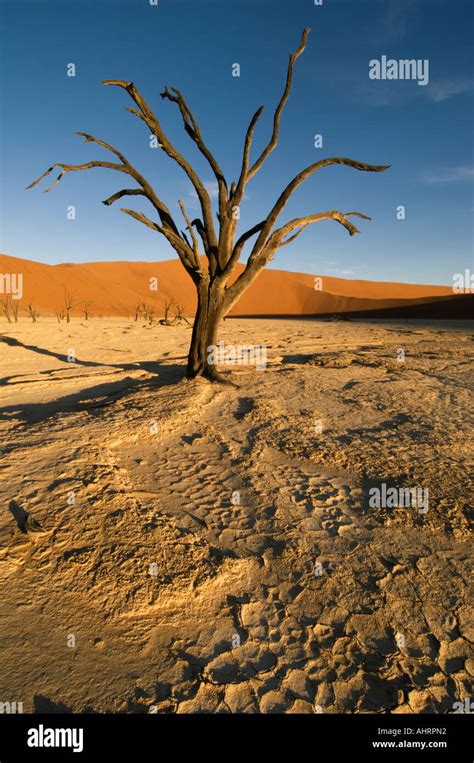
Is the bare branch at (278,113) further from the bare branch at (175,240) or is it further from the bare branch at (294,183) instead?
the bare branch at (175,240)

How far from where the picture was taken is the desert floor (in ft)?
5.01

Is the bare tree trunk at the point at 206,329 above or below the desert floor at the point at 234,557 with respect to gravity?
above

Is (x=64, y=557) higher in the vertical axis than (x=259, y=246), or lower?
lower

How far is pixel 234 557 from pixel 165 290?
42519 mm

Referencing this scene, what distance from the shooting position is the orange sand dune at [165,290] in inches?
1180

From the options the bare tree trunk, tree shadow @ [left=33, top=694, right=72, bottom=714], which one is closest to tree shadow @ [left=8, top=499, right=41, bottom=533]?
tree shadow @ [left=33, top=694, right=72, bottom=714]

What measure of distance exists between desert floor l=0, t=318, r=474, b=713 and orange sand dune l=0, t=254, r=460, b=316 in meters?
17.1

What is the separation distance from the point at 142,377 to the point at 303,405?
8.59 ft

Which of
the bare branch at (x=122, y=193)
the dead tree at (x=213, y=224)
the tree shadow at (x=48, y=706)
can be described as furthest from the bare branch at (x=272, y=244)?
the tree shadow at (x=48, y=706)

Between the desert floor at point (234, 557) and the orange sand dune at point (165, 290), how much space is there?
56.0ft

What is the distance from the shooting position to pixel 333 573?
6.67 feet

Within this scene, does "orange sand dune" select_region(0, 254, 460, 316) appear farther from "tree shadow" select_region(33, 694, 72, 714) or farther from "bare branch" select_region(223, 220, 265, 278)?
"tree shadow" select_region(33, 694, 72, 714)
